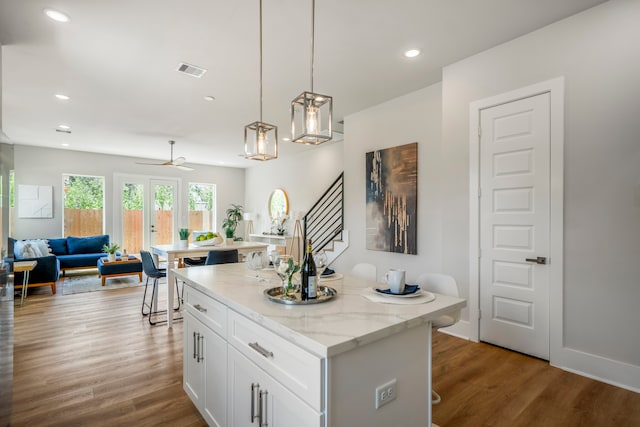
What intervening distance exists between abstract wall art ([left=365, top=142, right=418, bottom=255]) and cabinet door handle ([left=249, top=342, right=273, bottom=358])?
116 inches

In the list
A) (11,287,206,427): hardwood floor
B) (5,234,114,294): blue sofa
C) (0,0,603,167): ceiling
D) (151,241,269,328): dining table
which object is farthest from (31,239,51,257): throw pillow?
(151,241,269,328): dining table

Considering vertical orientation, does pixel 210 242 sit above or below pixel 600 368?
above

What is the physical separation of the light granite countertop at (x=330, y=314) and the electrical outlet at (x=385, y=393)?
231 millimetres

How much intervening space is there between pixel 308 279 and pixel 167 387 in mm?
1696

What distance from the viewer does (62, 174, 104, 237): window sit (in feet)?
24.6

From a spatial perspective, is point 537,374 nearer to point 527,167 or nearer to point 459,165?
point 527,167

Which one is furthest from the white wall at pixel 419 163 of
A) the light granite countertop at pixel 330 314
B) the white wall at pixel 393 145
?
the light granite countertop at pixel 330 314

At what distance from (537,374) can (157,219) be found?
8635mm

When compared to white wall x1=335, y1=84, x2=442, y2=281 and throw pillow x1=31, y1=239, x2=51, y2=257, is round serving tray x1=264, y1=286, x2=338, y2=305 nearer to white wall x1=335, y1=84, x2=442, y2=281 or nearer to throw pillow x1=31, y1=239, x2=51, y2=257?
white wall x1=335, y1=84, x2=442, y2=281

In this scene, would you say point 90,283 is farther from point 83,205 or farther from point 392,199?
point 392,199

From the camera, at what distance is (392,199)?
4.25 metres

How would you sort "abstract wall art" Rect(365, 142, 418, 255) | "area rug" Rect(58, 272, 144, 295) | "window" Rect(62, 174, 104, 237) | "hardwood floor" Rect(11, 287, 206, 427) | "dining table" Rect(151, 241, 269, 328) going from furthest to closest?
"window" Rect(62, 174, 104, 237) → "area rug" Rect(58, 272, 144, 295) → "abstract wall art" Rect(365, 142, 418, 255) → "dining table" Rect(151, 241, 269, 328) → "hardwood floor" Rect(11, 287, 206, 427)

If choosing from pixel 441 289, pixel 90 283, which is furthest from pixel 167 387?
pixel 90 283

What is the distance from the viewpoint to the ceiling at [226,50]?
97.3 inches
